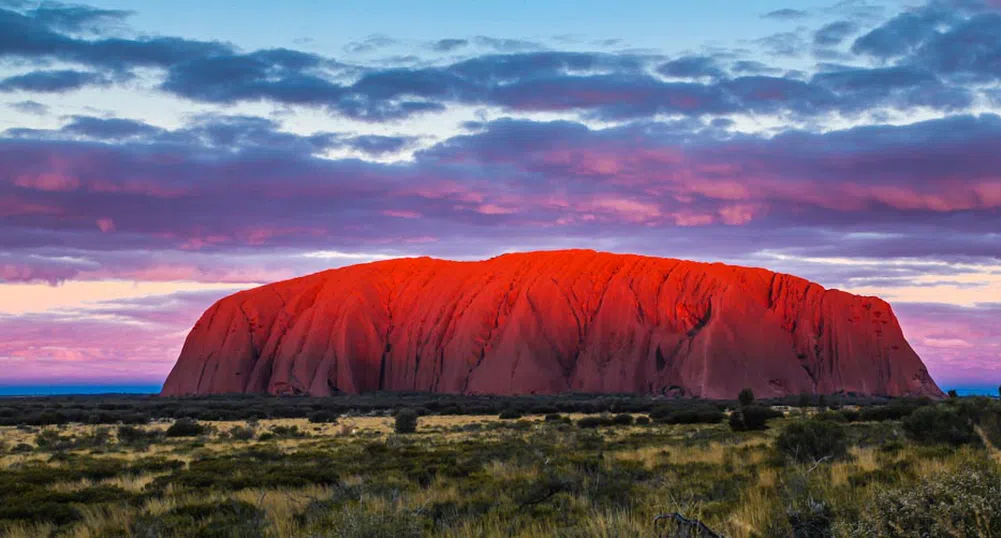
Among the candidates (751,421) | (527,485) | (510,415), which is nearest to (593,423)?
(751,421)

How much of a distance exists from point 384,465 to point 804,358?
92.2m

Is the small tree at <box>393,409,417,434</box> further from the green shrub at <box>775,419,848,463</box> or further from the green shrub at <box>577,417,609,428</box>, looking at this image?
the green shrub at <box>775,419,848,463</box>

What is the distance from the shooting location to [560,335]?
10294 cm

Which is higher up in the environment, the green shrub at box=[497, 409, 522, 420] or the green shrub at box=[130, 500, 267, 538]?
the green shrub at box=[130, 500, 267, 538]

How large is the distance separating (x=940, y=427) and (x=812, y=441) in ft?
16.3

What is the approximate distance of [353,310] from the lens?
111000 millimetres

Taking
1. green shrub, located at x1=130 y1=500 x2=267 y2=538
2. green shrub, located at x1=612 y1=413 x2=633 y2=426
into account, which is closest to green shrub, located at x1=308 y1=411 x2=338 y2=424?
green shrub, located at x1=612 y1=413 x2=633 y2=426

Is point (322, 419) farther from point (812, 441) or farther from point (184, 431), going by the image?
point (812, 441)

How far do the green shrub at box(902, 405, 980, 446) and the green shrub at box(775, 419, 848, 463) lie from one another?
3.26m

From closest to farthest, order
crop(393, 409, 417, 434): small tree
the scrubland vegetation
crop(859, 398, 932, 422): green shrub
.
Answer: the scrubland vegetation
crop(393, 409, 417, 434): small tree
crop(859, 398, 932, 422): green shrub

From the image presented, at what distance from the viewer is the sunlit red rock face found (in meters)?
95.2

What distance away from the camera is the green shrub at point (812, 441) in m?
19.5

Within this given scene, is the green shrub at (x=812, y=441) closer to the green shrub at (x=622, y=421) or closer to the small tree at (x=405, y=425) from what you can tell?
the green shrub at (x=622, y=421)

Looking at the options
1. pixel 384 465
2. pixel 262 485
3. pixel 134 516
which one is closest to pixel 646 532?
pixel 134 516
